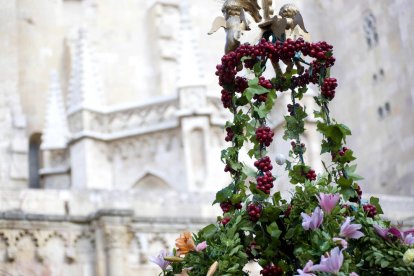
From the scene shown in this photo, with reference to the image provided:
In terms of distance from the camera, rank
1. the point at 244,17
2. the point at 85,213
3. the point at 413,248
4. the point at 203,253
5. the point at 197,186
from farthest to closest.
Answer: the point at 197,186, the point at 85,213, the point at 244,17, the point at 203,253, the point at 413,248

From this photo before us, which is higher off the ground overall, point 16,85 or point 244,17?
point 16,85

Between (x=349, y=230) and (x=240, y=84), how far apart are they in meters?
1.28

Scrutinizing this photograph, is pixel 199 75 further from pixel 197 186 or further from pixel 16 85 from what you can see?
pixel 16 85

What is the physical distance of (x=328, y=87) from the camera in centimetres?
566

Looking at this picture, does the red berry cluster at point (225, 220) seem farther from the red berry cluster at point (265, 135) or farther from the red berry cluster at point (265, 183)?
the red berry cluster at point (265, 135)

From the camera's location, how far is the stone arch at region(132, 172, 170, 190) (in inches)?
920

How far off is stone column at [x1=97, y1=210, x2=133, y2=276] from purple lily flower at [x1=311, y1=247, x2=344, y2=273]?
409 inches

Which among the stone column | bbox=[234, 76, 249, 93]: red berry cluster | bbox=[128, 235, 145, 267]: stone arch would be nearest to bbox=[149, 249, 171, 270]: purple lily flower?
bbox=[234, 76, 249, 93]: red berry cluster

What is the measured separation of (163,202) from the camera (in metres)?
16.9

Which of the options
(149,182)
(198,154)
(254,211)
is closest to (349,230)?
(254,211)

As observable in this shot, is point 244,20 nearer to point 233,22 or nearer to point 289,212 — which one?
point 233,22

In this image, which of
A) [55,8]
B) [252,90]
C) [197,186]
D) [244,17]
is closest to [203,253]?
[252,90]

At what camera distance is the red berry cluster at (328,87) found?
18.6ft

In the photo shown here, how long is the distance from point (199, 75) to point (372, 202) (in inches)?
690
